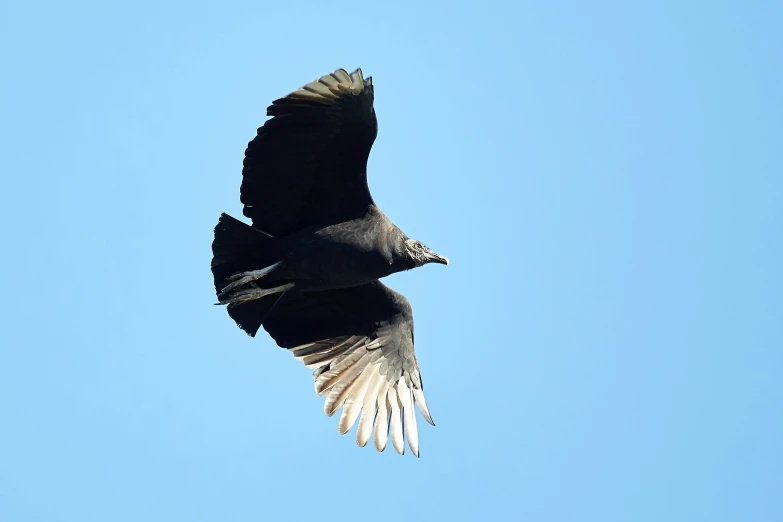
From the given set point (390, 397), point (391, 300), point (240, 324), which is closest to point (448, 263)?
point (391, 300)

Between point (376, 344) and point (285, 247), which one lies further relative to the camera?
point (376, 344)

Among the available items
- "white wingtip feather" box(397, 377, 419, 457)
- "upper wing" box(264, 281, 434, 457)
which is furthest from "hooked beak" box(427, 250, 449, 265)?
"white wingtip feather" box(397, 377, 419, 457)

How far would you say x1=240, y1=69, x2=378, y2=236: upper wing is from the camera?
670 cm

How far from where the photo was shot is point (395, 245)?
24.1 feet

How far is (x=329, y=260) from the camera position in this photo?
282 inches

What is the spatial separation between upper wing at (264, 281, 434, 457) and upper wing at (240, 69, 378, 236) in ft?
2.81

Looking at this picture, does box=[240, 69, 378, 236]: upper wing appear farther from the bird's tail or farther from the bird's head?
the bird's head

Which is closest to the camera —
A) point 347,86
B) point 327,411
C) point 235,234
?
point 347,86

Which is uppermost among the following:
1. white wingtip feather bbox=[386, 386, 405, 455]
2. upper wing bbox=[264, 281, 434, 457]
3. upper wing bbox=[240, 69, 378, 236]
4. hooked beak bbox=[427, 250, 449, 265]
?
upper wing bbox=[240, 69, 378, 236]

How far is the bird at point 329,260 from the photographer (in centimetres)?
683

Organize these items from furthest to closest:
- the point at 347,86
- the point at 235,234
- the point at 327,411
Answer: the point at 327,411, the point at 235,234, the point at 347,86

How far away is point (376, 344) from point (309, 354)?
53cm

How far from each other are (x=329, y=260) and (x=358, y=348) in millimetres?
1141

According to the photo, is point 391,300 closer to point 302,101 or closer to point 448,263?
point 448,263
